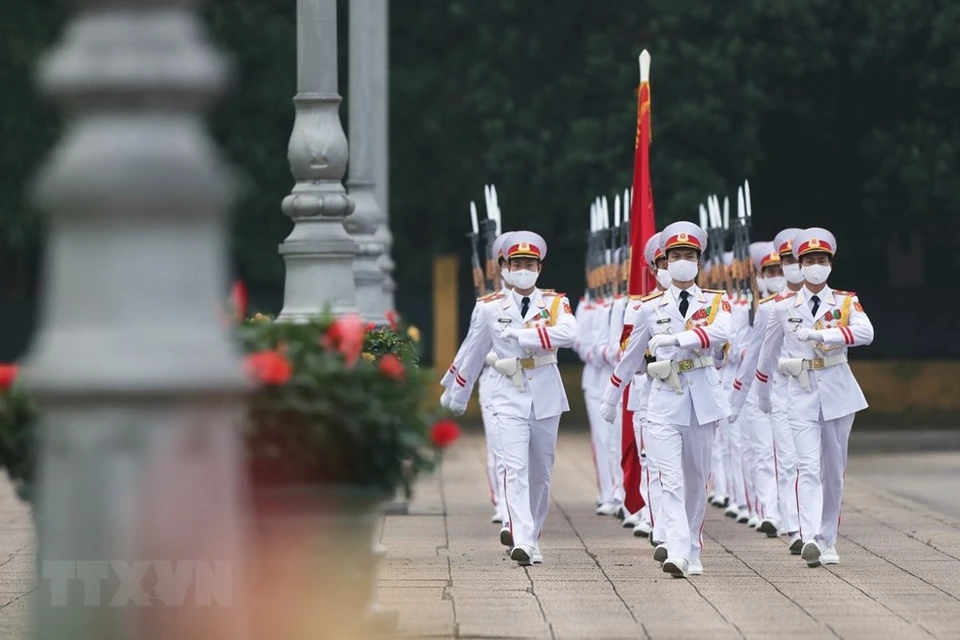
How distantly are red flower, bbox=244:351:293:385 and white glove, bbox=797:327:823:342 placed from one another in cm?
678

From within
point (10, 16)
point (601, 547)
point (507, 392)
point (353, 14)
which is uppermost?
point (10, 16)

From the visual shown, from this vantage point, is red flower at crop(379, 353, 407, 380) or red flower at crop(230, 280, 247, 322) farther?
red flower at crop(230, 280, 247, 322)

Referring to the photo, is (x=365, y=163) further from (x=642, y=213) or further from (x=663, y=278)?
(x=663, y=278)

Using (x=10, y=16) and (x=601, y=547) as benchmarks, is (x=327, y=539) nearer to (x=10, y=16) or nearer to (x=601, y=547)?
(x=601, y=547)

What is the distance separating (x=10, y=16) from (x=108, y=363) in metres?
27.3

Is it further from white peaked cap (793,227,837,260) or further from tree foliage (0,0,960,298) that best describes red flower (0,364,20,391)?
tree foliage (0,0,960,298)

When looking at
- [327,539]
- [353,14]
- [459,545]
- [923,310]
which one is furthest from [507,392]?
[923,310]

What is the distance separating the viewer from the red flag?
1728 centimetres

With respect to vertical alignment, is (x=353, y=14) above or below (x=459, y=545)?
above

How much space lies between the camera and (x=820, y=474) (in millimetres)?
14164

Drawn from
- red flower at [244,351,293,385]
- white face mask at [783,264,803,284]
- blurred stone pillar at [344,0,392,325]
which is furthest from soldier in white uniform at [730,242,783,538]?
red flower at [244,351,293,385]

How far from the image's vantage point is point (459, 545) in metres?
15.3

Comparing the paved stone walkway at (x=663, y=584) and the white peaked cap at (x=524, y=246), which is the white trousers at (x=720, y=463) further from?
the white peaked cap at (x=524, y=246)

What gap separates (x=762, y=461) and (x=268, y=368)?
395 inches
